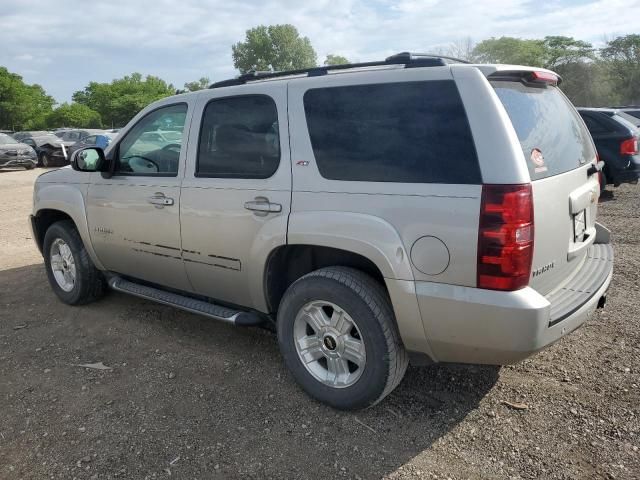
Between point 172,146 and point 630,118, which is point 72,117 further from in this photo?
point 172,146

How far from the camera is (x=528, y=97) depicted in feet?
9.38

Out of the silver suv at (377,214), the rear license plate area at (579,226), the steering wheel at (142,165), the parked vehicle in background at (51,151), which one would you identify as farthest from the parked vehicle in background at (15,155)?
the rear license plate area at (579,226)

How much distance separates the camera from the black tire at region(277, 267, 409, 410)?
9.17 ft

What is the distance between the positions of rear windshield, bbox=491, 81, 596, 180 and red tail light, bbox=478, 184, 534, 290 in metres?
0.19

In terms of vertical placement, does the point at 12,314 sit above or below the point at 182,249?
below

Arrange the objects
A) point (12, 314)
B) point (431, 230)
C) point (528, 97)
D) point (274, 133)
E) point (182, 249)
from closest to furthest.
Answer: point (431, 230)
point (528, 97)
point (274, 133)
point (182, 249)
point (12, 314)

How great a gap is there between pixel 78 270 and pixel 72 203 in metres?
0.61

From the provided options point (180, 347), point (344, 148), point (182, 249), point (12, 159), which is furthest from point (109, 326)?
point (12, 159)

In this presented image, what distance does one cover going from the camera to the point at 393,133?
2.73m

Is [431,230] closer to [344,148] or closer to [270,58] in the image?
[344,148]

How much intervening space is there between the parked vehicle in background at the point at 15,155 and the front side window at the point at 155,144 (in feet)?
61.0

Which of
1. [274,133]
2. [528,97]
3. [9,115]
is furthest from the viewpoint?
[9,115]

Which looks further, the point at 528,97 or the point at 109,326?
the point at 109,326

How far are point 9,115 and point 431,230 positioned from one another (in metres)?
65.9
